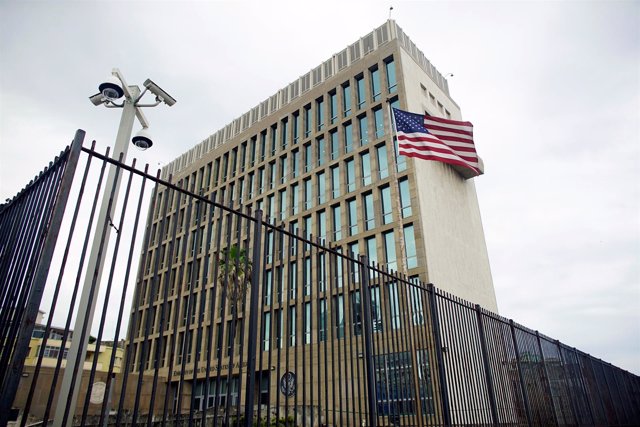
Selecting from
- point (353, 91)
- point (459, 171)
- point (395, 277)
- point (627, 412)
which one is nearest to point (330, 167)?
point (353, 91)

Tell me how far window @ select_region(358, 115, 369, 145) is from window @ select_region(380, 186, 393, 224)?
177 inches

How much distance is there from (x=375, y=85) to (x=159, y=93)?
27.5 metres

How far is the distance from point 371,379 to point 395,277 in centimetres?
173

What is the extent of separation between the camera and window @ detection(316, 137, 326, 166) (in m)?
35.2

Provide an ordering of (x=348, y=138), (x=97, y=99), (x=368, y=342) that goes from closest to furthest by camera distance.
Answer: (x=368, y=342) → (x=97, y=99) → (x=348, y=138)

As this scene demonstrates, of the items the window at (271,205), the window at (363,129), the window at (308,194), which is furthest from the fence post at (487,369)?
the window at (271,205)

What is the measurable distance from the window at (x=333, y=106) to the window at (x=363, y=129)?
2.69 m

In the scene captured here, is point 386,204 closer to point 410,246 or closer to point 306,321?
point 410,246

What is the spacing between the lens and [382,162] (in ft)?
101

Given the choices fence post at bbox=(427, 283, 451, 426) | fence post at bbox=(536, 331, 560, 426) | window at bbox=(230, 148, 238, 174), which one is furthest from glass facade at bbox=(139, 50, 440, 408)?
fence post at bbox=(427, 283, 451, 426)

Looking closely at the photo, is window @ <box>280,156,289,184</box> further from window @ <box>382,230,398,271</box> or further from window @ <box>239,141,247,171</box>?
window @ <box>382,230,398,271</box>

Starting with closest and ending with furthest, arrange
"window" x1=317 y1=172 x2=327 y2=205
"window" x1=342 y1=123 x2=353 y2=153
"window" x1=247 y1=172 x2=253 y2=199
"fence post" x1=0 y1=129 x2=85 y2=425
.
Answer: "fence post" x1=0 y1=129 x2=85 y2=425, "window" x1=342 y1=123 x2=353 y2=153, "window" x1=317 y1=172 x2=327 y2=205, "window" x1=247 y1=172 x2=253 y2=199

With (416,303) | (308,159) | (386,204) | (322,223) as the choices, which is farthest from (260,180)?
(416,303)

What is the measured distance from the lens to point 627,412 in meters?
15.6
